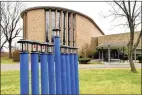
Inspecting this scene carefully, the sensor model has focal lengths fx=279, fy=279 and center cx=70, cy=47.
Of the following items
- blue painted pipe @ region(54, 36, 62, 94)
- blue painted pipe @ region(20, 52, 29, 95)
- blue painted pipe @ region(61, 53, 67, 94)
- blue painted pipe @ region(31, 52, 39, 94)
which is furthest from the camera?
blue painted pipe @ region(61, 53, 67, 94)

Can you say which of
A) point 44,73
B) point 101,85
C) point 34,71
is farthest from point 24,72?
point 101,85

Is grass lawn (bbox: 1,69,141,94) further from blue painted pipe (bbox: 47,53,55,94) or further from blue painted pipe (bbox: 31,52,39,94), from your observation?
blue painted pipe (bbox: 31,52,39,94)

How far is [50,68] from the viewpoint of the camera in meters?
4.93

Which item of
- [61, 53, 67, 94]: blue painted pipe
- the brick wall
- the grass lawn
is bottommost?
the grass lawn

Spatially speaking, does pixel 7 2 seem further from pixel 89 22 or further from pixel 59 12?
pixel 89 22

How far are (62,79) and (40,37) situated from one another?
43105 millimetres

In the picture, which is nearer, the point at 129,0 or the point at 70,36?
the point at 129,0

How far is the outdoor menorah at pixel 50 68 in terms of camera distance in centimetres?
397

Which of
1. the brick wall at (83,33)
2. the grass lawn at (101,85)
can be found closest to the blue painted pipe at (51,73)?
the grass lawn at (101,85)

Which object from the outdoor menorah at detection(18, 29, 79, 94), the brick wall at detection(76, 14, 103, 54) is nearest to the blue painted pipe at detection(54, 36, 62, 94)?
the outdoor menorah at detection(18, 29, 79, 94)

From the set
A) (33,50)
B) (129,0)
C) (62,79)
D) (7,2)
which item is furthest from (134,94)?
(7,2)

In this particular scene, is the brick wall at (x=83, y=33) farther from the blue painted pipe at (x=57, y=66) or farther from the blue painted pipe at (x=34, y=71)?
the blue painted pipe at (x=34, y=71)

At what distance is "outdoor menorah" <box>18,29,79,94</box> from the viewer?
13.0 feet

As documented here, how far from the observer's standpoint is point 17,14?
53562 mm
